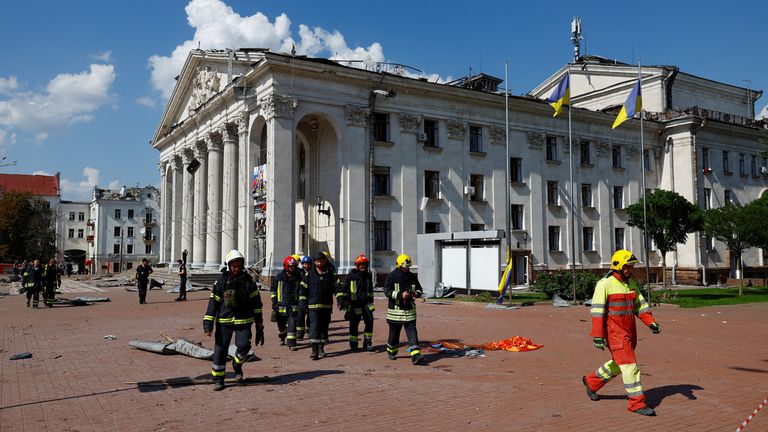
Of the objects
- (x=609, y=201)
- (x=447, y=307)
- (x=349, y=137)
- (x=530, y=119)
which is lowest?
(x=447, y=307)

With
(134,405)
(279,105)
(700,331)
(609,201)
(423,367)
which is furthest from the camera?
(609,201)

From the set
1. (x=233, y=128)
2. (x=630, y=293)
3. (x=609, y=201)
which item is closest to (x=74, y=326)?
(x=630, y=293)

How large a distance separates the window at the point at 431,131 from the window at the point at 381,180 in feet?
11.4

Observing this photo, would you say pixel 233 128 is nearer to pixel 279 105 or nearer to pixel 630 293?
pixel 279 105

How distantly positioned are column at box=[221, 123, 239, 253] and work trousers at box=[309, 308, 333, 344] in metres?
23.8

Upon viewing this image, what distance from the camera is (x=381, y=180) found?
102ft

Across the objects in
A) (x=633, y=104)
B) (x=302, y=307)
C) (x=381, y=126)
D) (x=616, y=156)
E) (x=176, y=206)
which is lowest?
(x=302, y=307)

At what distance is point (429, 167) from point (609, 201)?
15.1 metres

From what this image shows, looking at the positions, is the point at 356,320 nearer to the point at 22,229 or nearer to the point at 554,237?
the point at 554,237

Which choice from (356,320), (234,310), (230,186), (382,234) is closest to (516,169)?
(382,234)

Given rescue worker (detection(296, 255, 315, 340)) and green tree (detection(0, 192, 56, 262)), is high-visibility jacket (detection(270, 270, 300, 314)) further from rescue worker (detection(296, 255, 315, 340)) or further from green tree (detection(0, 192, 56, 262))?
green tree (detection(0, 192, 56, 262))

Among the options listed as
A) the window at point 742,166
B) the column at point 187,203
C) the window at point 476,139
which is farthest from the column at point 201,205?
the window at point 742,166

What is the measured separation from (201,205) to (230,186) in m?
6.49

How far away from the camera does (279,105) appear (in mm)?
27812
